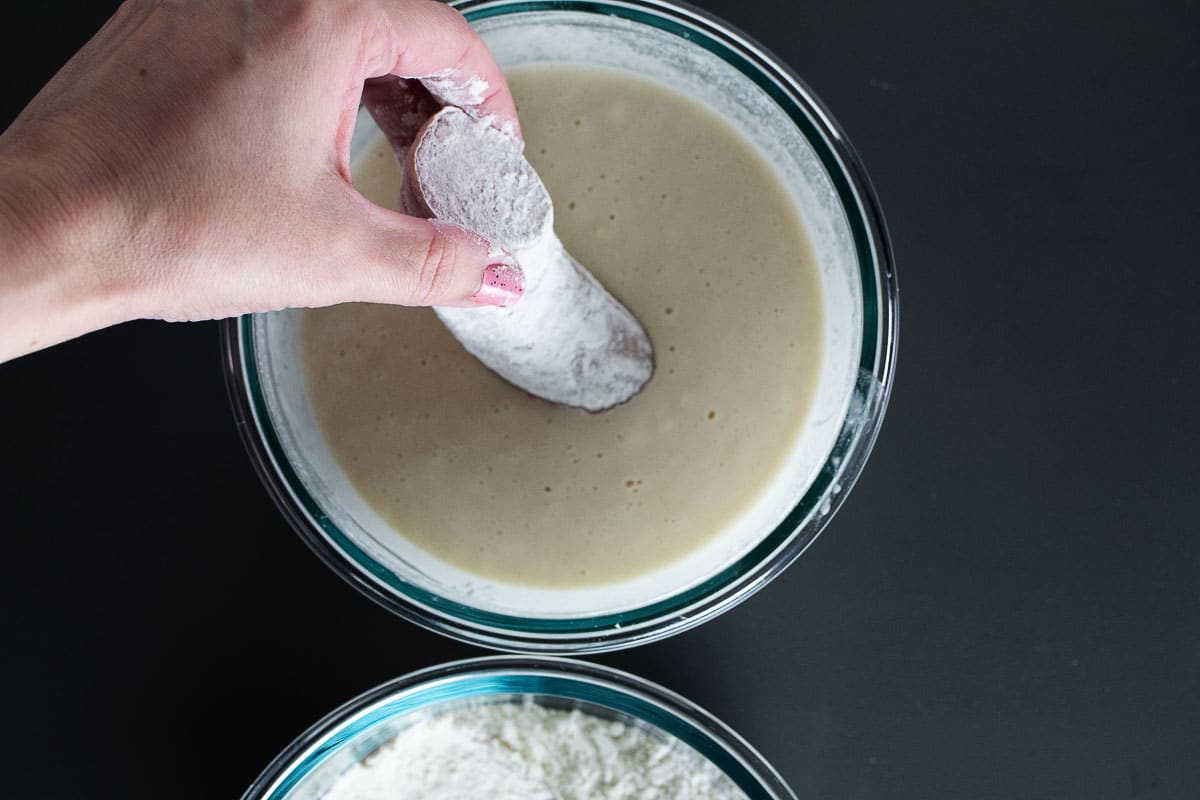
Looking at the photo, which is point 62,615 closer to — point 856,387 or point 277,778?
point 277,778

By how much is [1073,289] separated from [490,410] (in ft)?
2.30

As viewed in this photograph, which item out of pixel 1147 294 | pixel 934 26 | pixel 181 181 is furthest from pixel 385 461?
pixel 1147 294

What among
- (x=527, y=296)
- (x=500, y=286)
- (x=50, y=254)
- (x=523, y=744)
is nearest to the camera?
(x=50, y=254)

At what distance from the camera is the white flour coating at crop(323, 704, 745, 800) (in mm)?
1150

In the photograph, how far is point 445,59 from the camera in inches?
33.0

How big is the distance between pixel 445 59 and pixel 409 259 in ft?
0.65

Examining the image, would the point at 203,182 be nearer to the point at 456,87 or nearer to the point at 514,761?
the point at 456,87

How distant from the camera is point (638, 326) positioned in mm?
1033

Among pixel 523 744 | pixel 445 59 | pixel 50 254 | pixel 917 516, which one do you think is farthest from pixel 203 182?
pixel 917 516

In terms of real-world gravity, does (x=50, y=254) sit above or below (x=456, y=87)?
below

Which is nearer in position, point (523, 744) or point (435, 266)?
point (435, 266)

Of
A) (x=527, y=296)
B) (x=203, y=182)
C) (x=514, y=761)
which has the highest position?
(x=527, y=296)

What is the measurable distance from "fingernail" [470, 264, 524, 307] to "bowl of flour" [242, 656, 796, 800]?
425mm

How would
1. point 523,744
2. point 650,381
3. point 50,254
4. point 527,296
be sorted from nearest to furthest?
point 50,254 → point 527,296 → point 650,381 → point 523,744
